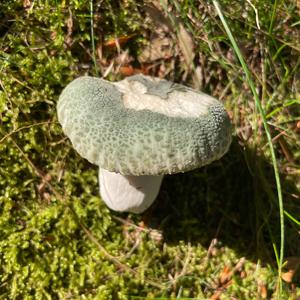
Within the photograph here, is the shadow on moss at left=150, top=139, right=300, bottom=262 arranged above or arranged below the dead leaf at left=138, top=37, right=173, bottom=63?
below

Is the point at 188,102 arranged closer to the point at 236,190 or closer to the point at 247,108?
the point at 247,108

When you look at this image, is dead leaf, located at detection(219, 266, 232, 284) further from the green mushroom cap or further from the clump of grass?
the green mushroom cap

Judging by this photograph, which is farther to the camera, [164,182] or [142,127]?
[164,182]

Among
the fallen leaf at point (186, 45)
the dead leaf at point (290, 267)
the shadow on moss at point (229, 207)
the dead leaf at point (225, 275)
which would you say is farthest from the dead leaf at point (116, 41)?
the dead leaf at point (290, 267)

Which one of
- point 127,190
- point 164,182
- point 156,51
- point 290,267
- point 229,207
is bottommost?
point 290,267

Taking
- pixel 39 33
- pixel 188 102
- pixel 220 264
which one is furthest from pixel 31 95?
pixel 220 264

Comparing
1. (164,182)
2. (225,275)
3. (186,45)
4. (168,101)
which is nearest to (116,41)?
(186,45)

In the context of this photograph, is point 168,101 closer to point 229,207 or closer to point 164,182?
point 164,182

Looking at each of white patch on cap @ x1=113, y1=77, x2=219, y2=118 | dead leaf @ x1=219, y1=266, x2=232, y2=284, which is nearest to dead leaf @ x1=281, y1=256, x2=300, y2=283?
dead leaf @ x1=219, y1=266, x2=232, y2=284
